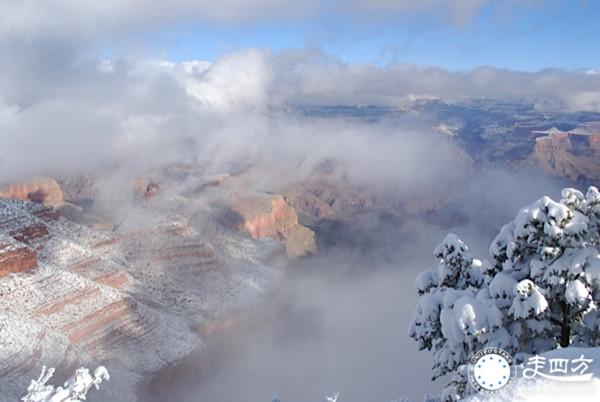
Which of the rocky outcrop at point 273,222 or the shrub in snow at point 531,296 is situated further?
the rocky outcrop at point 273,222

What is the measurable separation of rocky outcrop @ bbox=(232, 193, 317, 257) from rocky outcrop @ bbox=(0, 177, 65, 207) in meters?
45.6

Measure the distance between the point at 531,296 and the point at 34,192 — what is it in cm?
13514

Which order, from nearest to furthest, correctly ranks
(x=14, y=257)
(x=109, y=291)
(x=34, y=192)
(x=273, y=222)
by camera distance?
(x=14, y=257) < (x=109, y=291) < (x=34, y=192) < (x=273, y=222)

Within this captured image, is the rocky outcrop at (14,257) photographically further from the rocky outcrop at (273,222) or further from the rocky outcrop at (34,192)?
the rocky outcrop at (273,222)

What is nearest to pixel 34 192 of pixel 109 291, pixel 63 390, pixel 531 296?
pixel 109 291

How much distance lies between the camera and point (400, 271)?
469ft

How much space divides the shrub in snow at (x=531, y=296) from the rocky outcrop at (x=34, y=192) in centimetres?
12543

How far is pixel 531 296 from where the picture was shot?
11992 mm

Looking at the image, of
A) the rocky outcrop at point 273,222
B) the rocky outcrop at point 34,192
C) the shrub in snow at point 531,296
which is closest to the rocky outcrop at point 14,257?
the shrub in snow at point 531,296

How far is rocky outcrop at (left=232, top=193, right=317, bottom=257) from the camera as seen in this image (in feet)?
438

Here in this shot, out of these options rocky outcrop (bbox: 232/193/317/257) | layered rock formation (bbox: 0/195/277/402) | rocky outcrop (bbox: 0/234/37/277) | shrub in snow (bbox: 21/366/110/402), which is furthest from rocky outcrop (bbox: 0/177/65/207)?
shrub in snow (bbox: 21/366/110/402)

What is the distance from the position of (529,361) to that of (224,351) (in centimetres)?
6032

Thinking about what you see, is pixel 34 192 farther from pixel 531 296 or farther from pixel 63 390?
pixel 531 296

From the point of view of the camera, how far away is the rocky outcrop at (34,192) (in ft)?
404
